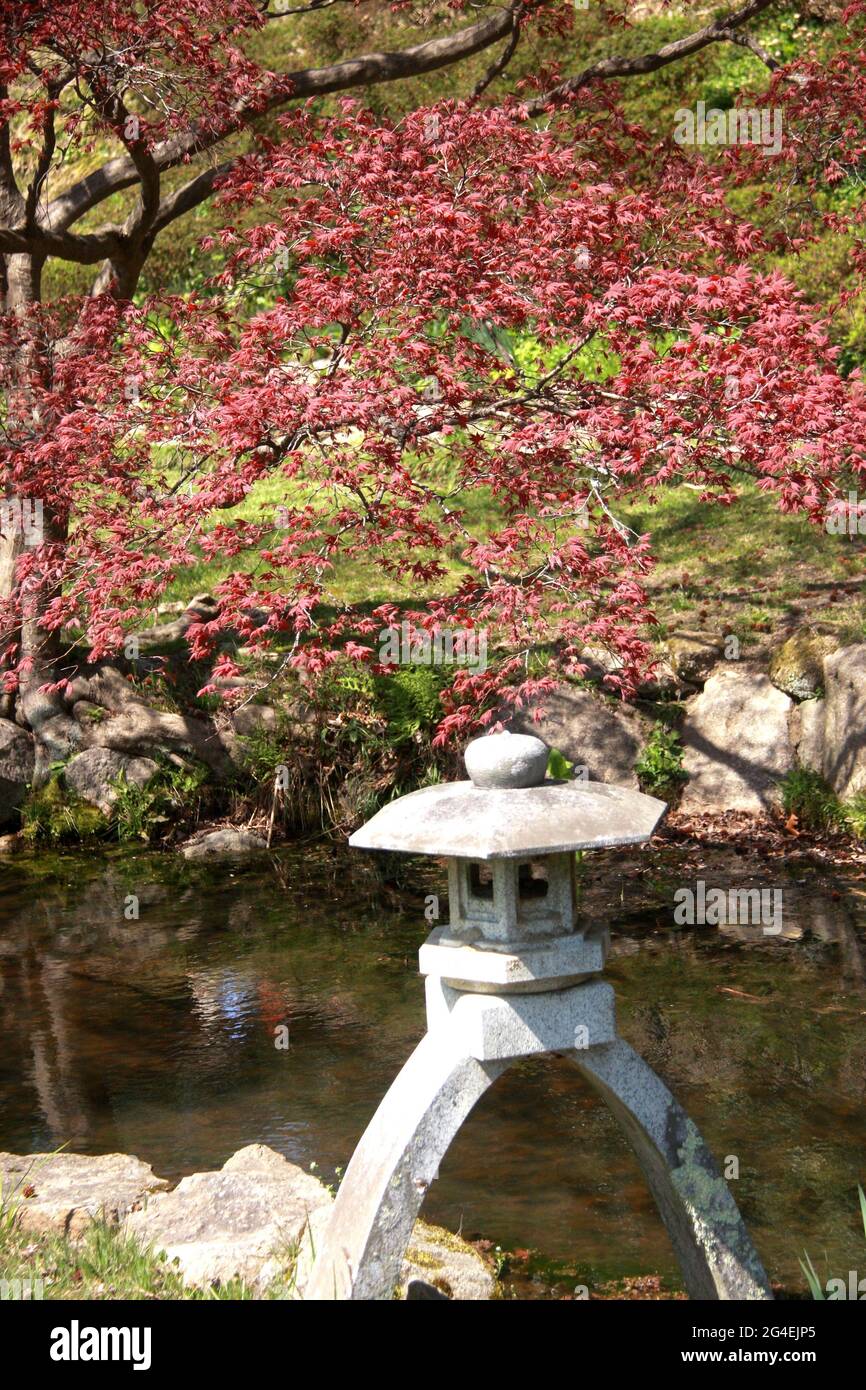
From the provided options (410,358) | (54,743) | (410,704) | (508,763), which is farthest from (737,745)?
(508,763)

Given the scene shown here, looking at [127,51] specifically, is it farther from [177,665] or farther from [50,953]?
[50,953]

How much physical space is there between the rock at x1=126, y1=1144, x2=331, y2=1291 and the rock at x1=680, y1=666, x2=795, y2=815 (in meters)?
6.94

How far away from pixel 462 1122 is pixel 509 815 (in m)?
0.93

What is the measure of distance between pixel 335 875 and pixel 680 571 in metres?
5.11

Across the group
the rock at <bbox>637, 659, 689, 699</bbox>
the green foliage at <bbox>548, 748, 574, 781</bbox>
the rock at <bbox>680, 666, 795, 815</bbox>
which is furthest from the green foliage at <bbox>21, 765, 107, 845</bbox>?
the rock at <bbox>680, 666, 795, 815</bbox>

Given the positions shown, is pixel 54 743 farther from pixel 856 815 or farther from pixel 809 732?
pixel 856 815

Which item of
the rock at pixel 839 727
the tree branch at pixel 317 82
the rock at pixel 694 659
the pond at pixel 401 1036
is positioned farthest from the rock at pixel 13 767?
the rock at pixel 839 727

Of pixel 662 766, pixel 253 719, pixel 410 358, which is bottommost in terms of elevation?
pixel 662 766

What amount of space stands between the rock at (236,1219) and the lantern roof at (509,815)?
151cm

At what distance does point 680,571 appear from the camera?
13984 millimetres

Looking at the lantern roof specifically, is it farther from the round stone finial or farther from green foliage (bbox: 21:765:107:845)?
green foliage (bbox: 21:765:107:845)

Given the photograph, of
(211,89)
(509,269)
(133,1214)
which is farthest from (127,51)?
(133,1214)

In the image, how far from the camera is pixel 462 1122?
161 inches

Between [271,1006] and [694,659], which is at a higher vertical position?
[694,659]
